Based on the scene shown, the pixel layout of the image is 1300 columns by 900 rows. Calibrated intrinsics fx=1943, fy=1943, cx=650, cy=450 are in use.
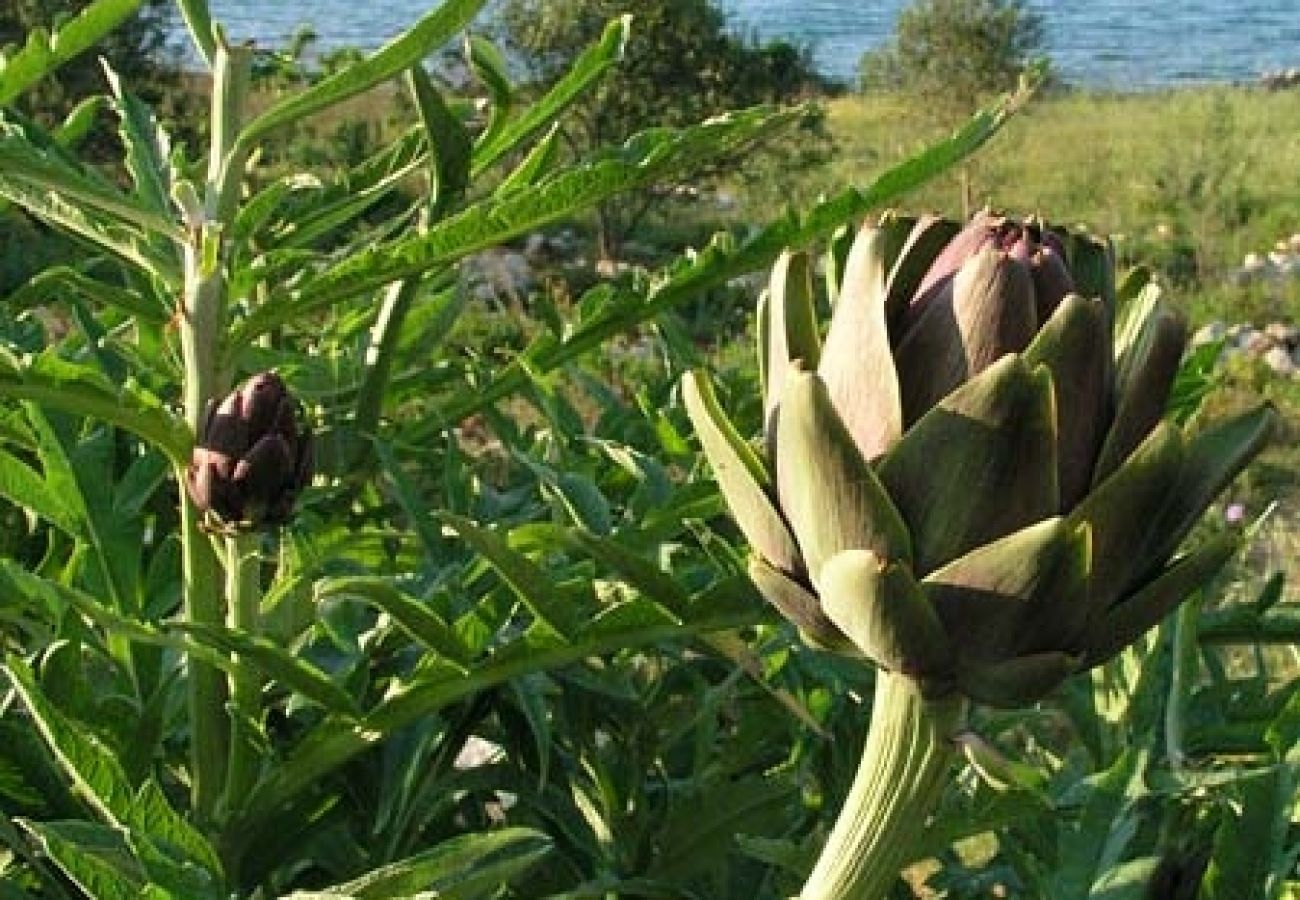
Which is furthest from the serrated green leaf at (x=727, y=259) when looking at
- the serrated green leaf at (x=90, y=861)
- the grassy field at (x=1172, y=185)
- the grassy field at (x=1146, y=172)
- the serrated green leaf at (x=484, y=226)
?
the grassy field at (x=1146, y=172)

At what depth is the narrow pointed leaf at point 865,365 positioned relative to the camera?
38cm

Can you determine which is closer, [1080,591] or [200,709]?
[1080,591]

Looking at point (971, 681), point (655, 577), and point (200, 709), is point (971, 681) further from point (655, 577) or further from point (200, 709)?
point (200, 709)

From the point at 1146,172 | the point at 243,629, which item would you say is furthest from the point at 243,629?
the point at 1146,172

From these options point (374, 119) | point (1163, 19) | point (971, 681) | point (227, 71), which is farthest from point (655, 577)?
point (1163, 19)

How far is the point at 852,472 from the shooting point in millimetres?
372

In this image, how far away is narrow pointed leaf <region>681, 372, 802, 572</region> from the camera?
401mm

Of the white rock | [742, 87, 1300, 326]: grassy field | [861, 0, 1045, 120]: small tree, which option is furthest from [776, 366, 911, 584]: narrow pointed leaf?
[861, 0, 1045, 120]: small tree

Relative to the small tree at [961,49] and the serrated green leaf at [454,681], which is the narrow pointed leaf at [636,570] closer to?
the serrated green leaf at [454,681]

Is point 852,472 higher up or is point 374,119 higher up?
point 852,472

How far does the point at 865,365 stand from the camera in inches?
15.1

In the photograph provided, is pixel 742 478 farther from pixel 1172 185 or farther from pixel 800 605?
pixel 1172 185

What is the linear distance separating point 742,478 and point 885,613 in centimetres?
5

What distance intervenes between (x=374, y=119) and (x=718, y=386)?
7247mm
